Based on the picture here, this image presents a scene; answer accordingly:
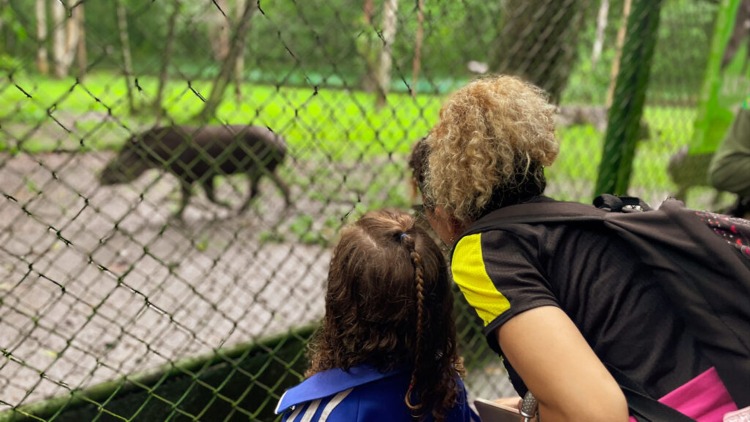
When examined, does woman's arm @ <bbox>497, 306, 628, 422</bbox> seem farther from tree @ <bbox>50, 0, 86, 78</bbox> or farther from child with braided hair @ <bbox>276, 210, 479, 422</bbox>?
tree @ <bbox>50, 0, 86, 78</bbox>

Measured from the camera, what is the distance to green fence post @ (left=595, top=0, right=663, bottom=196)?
2.64 meters

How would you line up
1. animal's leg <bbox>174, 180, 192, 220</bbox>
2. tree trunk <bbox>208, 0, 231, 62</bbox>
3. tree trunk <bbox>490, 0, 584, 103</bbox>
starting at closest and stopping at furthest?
tree trunk <bbox>208, 0, 231, 62</bbox>
tree trunk <bbox>490, 0, 584, 103</bbox>
animal's leg <bbox>174, 180, 192, 220</bbox>

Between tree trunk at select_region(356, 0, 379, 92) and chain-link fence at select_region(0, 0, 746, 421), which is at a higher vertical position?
tree trunk at select_region(356, 0, 379, 92)

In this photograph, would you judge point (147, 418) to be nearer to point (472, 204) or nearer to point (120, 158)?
point (472, 204)

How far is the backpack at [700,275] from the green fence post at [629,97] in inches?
63.5

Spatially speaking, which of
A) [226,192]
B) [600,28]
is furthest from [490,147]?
[226,192]

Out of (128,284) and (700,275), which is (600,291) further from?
(128,284)

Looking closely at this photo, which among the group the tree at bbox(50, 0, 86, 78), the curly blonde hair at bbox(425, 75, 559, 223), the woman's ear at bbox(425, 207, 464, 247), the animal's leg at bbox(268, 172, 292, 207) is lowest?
the animal's leg at bbox(268, 172, 292, 207)

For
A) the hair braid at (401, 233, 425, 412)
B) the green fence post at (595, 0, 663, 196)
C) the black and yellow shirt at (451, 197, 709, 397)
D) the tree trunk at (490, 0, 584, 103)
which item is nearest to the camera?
the black and yellow shirt at (451, 197, 709, 397)

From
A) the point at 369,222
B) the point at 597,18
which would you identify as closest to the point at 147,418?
the point at 369,222

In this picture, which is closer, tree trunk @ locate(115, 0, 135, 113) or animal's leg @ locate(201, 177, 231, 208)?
tree trunk @ locate(115, 0, 135, 113)

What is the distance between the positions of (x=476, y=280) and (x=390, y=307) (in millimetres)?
210

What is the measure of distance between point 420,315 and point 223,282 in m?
3.32

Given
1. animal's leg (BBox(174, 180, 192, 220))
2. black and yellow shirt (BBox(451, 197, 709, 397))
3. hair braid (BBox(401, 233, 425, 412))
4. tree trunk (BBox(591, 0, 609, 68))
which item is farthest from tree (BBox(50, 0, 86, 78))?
tree trunk (BBox(591, 0, 609, 68))
